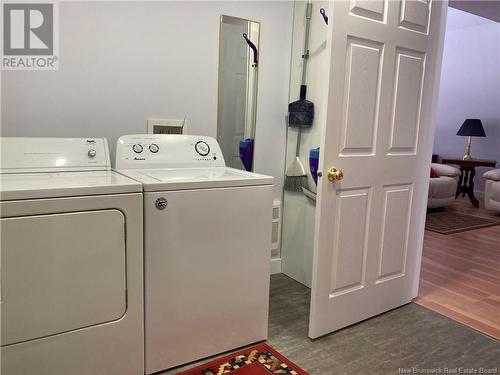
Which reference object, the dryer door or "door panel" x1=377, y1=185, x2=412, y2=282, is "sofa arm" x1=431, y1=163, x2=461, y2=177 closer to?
"door panel" x1=377, y1=185, x2=412, y2=282

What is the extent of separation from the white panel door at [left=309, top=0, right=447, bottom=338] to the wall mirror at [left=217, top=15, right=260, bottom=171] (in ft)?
2.66

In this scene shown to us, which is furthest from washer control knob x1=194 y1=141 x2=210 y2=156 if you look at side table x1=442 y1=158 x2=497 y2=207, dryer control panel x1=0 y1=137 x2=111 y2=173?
side table x1=442 y1=158 x2=497 y2=207

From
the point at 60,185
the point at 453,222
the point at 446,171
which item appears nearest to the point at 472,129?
the point at 446,171

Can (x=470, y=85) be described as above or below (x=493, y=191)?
above

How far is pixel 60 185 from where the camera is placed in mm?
1497

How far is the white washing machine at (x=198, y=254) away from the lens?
1707mm

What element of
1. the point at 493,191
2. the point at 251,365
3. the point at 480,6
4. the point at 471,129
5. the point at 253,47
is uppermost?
the point at 480,6

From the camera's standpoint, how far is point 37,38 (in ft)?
6.51

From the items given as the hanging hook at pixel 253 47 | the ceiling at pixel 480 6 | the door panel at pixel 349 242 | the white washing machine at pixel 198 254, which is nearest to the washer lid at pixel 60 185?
the white washing machine at pixel 198 254

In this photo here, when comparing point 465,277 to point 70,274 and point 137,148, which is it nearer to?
point 137,148

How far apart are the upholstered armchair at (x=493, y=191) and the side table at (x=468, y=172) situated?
609 mm

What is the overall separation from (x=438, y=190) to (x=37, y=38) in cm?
487

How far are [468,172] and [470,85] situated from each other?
144 centimetres

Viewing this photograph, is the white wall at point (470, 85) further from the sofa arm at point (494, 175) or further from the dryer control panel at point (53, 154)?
the dryer control panel at point (53, 154)
